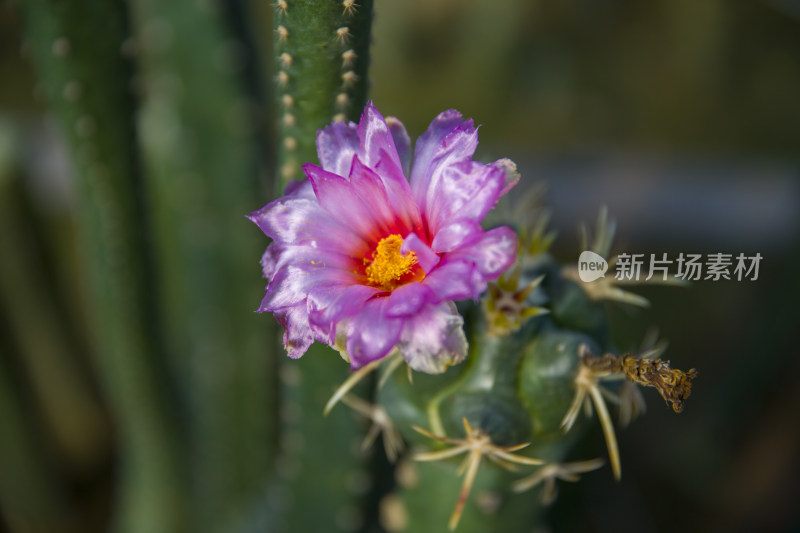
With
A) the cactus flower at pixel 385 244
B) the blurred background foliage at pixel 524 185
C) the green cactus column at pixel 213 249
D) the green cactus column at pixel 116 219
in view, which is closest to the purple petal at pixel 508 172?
the cactus flower at pixel 385 244

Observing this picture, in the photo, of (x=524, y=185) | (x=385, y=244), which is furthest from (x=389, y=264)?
(x=524, y=185)

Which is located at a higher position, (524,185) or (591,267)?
(524,185)

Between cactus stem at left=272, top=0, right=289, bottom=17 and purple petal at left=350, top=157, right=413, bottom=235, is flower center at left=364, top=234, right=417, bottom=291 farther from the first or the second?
cactus stem at left=272, top=0, right=289, bottom=17

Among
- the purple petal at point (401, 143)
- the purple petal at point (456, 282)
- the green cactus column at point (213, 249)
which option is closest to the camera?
the purple petal at point (456, 282)

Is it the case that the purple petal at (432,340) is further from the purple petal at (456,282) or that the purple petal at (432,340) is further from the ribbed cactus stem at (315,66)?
the ribbed cactus stem at (315,66)

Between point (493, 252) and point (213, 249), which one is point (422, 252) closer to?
point (493, 252)
